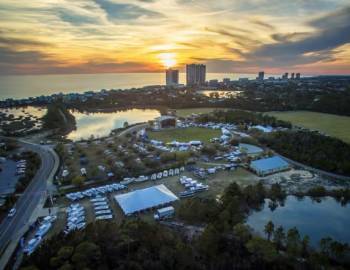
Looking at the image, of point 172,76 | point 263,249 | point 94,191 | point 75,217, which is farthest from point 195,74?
point 263,249

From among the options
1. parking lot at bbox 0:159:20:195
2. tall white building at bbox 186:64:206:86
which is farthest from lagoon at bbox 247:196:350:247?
tall white building at bbox 186:64:206:86

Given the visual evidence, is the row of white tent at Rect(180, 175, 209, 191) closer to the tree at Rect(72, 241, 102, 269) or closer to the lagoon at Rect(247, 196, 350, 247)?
the lagoon at Rect(247, 196, 350, 247)

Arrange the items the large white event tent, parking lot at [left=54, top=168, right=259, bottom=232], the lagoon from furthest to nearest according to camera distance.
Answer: the large white event tent, parking lot at [left=54, top=168, right=259, bottom=232], the lagoon

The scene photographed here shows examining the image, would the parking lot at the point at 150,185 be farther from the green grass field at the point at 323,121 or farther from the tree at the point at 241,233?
the green grass field at the point at 323,121

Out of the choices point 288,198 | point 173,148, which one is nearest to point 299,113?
point 173,148

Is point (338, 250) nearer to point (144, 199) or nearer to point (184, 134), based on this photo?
point (144, 199)

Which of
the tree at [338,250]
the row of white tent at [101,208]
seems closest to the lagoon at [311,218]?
the tree at [338,250]
